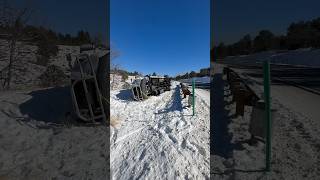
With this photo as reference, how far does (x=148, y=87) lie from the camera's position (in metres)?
16.4

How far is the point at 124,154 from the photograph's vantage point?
17.5 feet

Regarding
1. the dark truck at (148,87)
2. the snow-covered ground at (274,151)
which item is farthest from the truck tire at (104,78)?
the dark truck at (148,87)

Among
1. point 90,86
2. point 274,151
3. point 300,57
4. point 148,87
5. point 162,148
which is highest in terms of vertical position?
point 300,57

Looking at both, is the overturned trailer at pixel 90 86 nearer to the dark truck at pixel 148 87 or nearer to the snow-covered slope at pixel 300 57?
the dark truck at pixel 148 87

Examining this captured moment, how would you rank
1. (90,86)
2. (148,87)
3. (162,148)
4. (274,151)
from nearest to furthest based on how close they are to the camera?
(274,151)
(162,148)
(90,86)
(148,87)

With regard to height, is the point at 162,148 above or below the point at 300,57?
below

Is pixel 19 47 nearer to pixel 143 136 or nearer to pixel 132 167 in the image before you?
pixel 143 136

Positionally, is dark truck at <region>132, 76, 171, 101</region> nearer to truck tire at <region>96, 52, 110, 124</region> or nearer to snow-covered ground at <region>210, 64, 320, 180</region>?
truck tire at <region>96, 52, 110, 124</region>

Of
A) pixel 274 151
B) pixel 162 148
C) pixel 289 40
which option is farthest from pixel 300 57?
pixel 274 151

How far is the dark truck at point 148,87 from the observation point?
14.2m

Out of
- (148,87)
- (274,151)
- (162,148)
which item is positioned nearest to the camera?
A: (274,151)

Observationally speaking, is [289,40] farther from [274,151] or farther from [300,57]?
[274,151]

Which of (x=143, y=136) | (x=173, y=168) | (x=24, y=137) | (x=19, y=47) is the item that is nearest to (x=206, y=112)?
(x=143, y=136)

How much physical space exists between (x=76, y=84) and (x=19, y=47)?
22.6 feet
